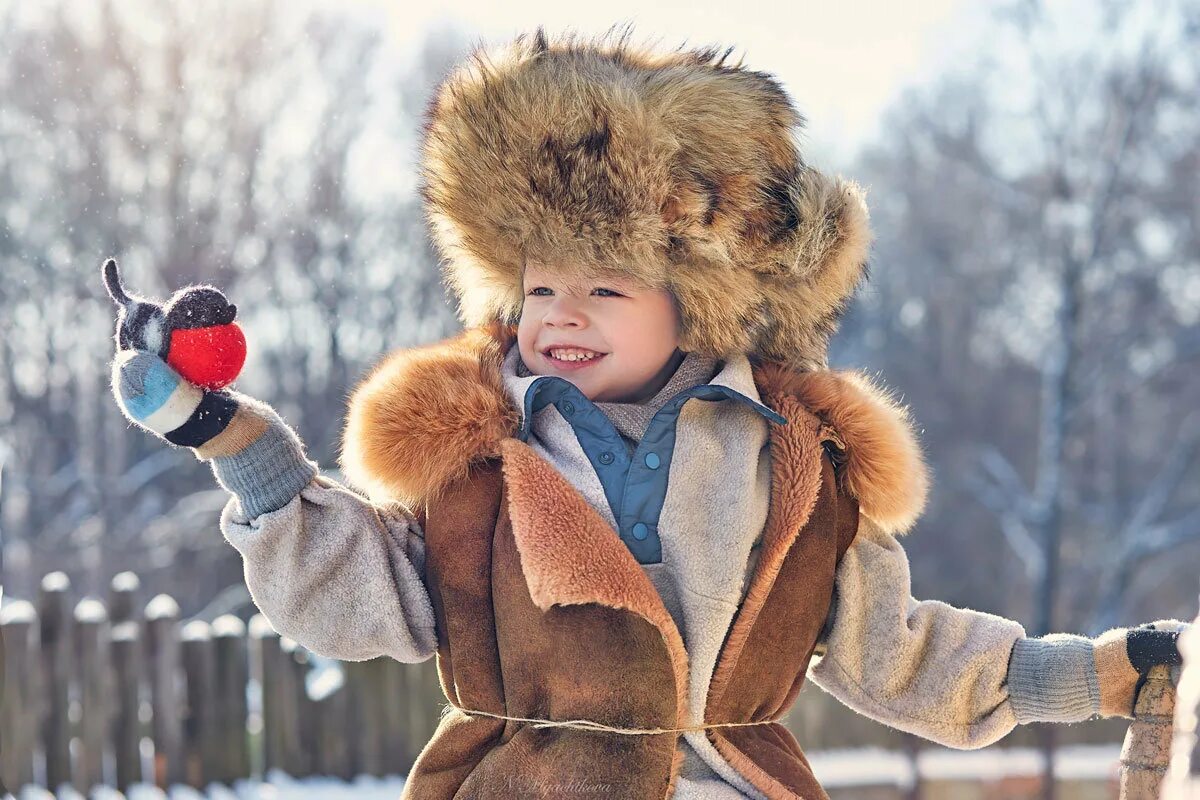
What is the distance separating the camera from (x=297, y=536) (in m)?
2.01

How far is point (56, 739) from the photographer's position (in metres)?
5.86

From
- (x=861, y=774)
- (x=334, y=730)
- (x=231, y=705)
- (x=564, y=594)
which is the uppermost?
(x=564, y=594)

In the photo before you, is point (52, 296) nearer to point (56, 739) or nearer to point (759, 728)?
point (56, 739)

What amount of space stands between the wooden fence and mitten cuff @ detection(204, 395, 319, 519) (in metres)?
4.13

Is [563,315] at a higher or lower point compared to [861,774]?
higher

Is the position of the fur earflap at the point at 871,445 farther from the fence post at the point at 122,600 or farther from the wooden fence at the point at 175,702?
the fence post at the point at 122,600

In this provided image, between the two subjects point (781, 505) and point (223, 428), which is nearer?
point (223, 428)

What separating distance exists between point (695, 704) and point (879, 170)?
19246 mm

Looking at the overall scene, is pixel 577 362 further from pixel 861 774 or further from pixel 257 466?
pixel 861 774

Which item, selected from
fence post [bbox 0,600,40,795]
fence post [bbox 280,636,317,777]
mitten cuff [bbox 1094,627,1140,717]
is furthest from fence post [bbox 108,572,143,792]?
mitten cuff [bbox 1094,627,1140,717]

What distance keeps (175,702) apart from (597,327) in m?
4.46

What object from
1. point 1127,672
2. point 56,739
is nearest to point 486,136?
point 1127,672

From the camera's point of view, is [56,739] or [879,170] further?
[879,170]

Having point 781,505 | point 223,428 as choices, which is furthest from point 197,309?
point 781,505
